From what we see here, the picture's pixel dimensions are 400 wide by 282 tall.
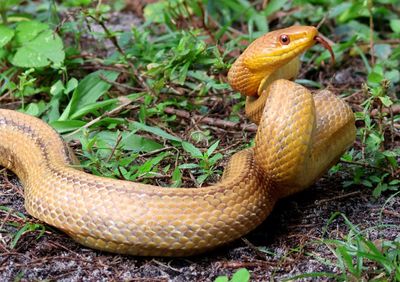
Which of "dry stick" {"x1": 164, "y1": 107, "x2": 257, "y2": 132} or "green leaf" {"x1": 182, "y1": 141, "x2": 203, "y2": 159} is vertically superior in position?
"green leaf" {"x1": 182, "y1": 141, "x2": 203, "y2": 159}

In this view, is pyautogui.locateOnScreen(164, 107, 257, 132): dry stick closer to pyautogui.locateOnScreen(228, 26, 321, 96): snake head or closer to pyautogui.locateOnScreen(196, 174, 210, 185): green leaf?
pyautogui.locateOnScreen(228, 26, 321, 96): snake head

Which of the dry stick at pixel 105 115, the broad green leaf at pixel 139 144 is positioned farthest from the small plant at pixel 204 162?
the dry stick at pixel 105 115

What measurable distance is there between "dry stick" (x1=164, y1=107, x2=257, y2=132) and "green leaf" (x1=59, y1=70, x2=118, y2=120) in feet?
2.07

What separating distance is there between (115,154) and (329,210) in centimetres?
148

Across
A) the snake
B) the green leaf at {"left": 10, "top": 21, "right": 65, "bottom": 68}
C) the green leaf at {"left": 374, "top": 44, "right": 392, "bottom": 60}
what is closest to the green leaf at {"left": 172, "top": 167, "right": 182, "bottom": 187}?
the snake

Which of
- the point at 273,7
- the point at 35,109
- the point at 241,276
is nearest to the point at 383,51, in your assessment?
the point at 273,7

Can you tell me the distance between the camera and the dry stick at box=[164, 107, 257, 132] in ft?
18.7

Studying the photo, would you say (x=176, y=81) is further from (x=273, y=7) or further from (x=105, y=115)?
(x=273, y=7)

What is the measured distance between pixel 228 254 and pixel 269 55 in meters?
1.29

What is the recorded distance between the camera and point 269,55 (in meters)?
4.61

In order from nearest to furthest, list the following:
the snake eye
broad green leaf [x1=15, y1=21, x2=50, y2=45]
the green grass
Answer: the snake eye → the green grass → broad green leaf [x1=15, y1=21, x2=50, y2=45]

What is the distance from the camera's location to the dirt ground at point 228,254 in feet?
13.3

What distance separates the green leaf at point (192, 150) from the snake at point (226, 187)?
228 mm

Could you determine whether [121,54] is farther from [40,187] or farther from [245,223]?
[245,223]
